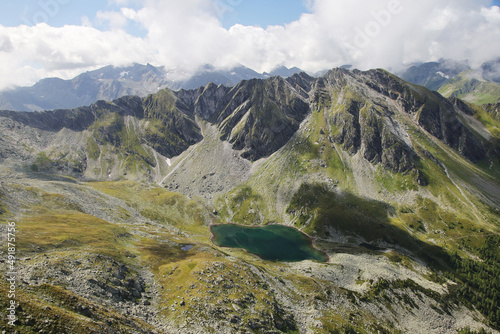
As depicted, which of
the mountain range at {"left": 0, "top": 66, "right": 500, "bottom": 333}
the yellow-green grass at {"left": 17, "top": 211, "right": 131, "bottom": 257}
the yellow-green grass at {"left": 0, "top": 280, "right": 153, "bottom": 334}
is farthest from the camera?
the yellow-green grass at {"left": 17, "top": 211, "right": 131, "bottom": 257}

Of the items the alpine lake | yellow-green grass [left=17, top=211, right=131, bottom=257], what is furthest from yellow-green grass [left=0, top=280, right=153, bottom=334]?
the alpine lake

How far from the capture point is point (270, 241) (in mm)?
157625

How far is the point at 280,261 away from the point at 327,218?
6083cm

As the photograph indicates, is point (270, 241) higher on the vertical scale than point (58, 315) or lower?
lower

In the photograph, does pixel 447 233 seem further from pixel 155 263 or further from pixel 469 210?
pixel 155 263

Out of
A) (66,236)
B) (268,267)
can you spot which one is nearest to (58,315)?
(66,236)

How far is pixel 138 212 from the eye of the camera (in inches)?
6639

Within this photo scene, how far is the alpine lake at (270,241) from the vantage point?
445 ft

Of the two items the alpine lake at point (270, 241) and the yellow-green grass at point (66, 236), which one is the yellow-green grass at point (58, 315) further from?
the alpine lake at point (270, 241)

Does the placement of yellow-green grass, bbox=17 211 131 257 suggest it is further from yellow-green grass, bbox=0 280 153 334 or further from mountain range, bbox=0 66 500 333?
yellow-green grass, bbox=0 280 153 334

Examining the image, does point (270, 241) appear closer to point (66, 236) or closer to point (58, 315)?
point (66, 236)

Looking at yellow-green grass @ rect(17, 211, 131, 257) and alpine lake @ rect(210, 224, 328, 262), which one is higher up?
yellow-green grass @ rect(17, 211, 131, 257)

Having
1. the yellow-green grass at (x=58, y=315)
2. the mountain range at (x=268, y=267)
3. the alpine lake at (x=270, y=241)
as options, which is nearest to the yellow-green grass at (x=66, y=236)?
the mountain range at (x=268, y=267)

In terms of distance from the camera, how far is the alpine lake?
136 m
